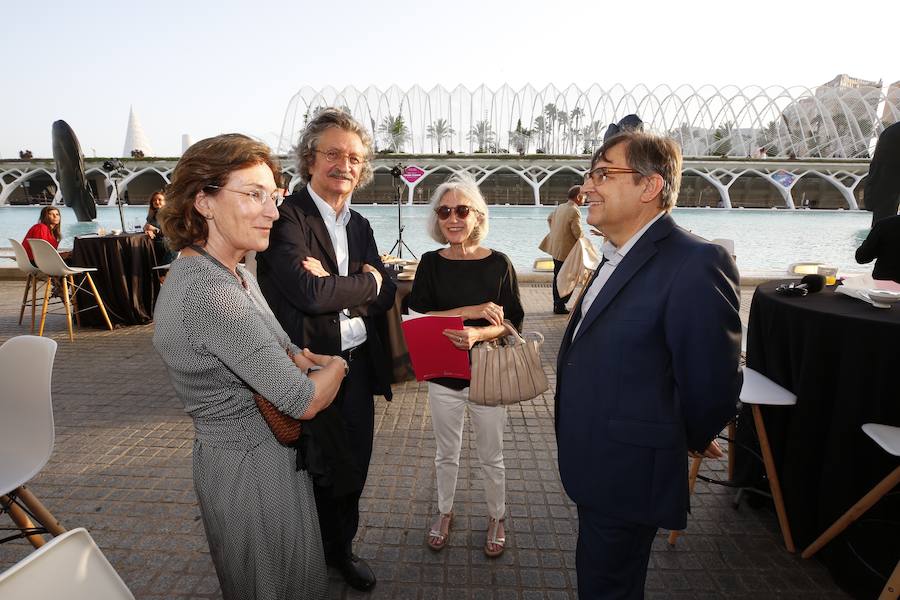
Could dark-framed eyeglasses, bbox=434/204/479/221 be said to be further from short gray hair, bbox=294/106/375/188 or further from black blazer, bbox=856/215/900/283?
black blazer, bbox=856/215/900/283

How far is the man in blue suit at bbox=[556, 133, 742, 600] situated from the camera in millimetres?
1359

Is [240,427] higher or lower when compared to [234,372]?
lower

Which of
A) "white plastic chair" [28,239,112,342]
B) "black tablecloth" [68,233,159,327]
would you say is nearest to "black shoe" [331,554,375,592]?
"white plastic chair" [28,239,112,342]

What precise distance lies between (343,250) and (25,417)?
68.6 inches

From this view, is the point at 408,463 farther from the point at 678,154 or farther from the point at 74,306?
the point at 74,306

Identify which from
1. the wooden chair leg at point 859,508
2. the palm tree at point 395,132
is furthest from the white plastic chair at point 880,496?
the palm tree at point 395,132

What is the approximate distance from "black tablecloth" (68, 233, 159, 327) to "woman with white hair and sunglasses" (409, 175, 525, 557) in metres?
6.44

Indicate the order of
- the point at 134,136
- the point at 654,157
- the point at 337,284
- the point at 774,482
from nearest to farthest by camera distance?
the point at 654,157
the point at 337,284
the point at 774,482
the point at 134,136

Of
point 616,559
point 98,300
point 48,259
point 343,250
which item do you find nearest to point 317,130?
point 343,250

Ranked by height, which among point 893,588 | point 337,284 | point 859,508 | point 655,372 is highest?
point 337,284

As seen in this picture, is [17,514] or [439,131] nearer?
[17,514]

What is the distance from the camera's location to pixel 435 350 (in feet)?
7.24

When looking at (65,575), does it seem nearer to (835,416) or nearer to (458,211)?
(458,211)

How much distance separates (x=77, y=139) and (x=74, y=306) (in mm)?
6098
